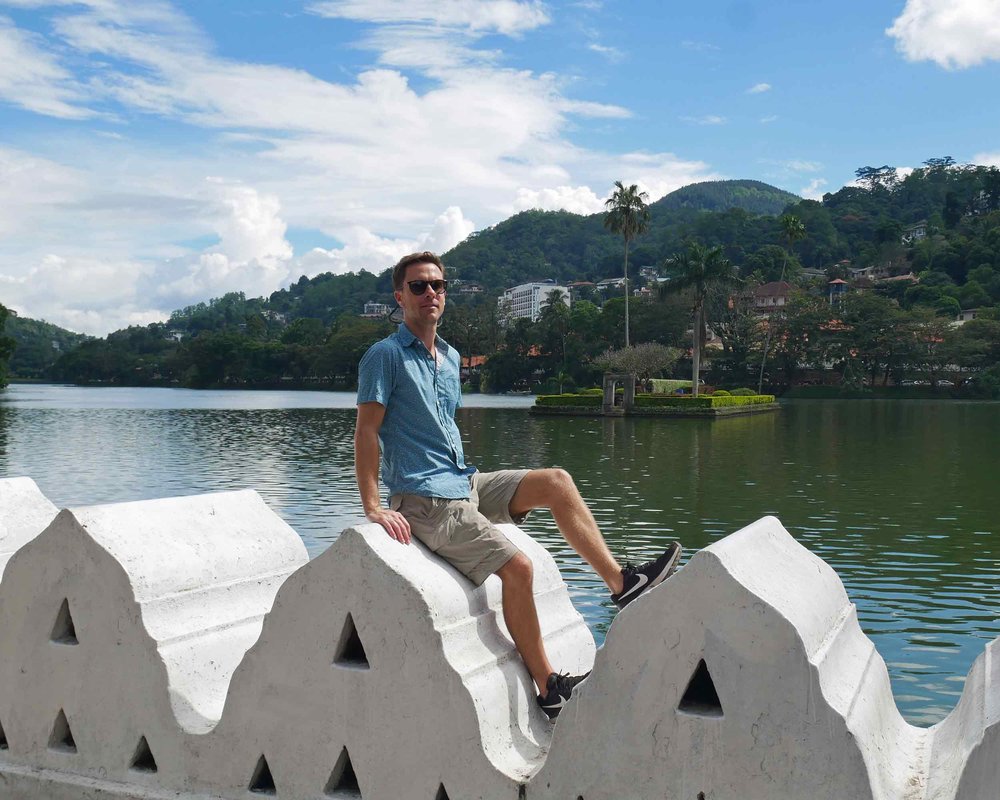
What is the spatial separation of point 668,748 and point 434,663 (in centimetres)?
73

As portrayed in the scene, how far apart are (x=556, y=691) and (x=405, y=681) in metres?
0.53

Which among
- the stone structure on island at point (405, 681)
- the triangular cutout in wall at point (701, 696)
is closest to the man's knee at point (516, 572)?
the stone structure on island at point (405, 681)

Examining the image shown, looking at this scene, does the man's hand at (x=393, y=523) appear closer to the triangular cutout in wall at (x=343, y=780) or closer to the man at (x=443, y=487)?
the man at (x=443, y=487)

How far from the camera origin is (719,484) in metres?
21.6

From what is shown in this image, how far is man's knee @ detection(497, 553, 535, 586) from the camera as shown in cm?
350

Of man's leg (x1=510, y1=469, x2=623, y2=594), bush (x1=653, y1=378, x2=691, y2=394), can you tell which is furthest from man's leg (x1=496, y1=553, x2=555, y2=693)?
bush (x1=653, y1=378, x2=691, y2=394)

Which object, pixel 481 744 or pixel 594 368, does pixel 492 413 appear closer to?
pixel 594 368

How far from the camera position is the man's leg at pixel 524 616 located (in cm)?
350

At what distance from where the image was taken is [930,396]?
79062 mm

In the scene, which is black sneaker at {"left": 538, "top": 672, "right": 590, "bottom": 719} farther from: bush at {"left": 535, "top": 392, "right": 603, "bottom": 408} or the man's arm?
bush at {"left": 535, "top": 392, "right": 603, "bottom": 408}

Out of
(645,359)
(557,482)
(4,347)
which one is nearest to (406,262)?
(557,482)

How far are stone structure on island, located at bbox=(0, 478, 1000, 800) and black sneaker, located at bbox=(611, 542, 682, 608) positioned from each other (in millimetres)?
390

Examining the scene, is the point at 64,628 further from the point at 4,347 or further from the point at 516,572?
the point at 4,347

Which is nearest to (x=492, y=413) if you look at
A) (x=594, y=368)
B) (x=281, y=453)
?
(x=281, y=453)
